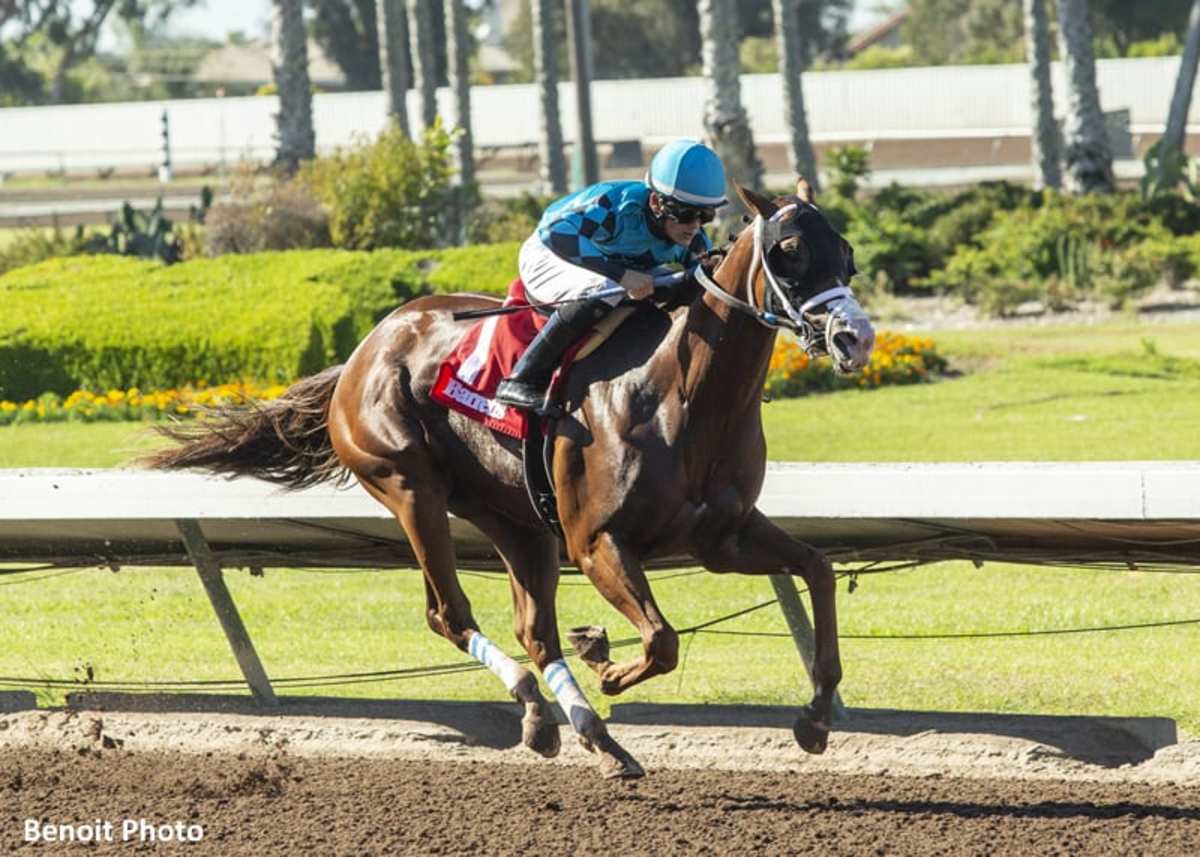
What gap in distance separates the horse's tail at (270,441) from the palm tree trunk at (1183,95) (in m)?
16.7

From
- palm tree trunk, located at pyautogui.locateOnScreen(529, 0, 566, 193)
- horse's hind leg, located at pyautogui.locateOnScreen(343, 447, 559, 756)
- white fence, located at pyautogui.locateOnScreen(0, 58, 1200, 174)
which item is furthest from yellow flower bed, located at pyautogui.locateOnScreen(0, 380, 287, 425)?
white fence, located at pyautogui.locateOnScreen(0, 58, 1200, 174)

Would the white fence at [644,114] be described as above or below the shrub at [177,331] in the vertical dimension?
above

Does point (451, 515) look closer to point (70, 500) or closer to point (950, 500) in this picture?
point (70, 500)

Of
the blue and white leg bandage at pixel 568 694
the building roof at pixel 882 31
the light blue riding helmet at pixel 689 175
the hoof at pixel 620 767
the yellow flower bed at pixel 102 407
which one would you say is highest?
the building roof at pixel 882 31

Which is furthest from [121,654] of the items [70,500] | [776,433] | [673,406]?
[776,433]

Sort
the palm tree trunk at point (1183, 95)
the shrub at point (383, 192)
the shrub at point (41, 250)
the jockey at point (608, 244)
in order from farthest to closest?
1. the palm tree trunk at point (1183, 95)
2. the shrub at point (41, 250)
3. the shrub at point (383, 192)
4. the jockey at point (608, 244)

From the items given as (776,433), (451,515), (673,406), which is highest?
(673,406)

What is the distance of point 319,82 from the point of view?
Result: 66.9 meters

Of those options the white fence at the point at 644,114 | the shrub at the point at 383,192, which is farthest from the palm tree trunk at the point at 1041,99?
the white fence at the point at 644,114

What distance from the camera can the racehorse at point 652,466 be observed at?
493 cm

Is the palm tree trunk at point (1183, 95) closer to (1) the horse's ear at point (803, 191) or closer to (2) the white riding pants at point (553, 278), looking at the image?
(2) the white riding pants at point (553, 278)

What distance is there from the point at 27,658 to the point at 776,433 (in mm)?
5625

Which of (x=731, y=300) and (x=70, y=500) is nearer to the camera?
(x=731, y=300)

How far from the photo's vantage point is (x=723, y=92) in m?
19.4
